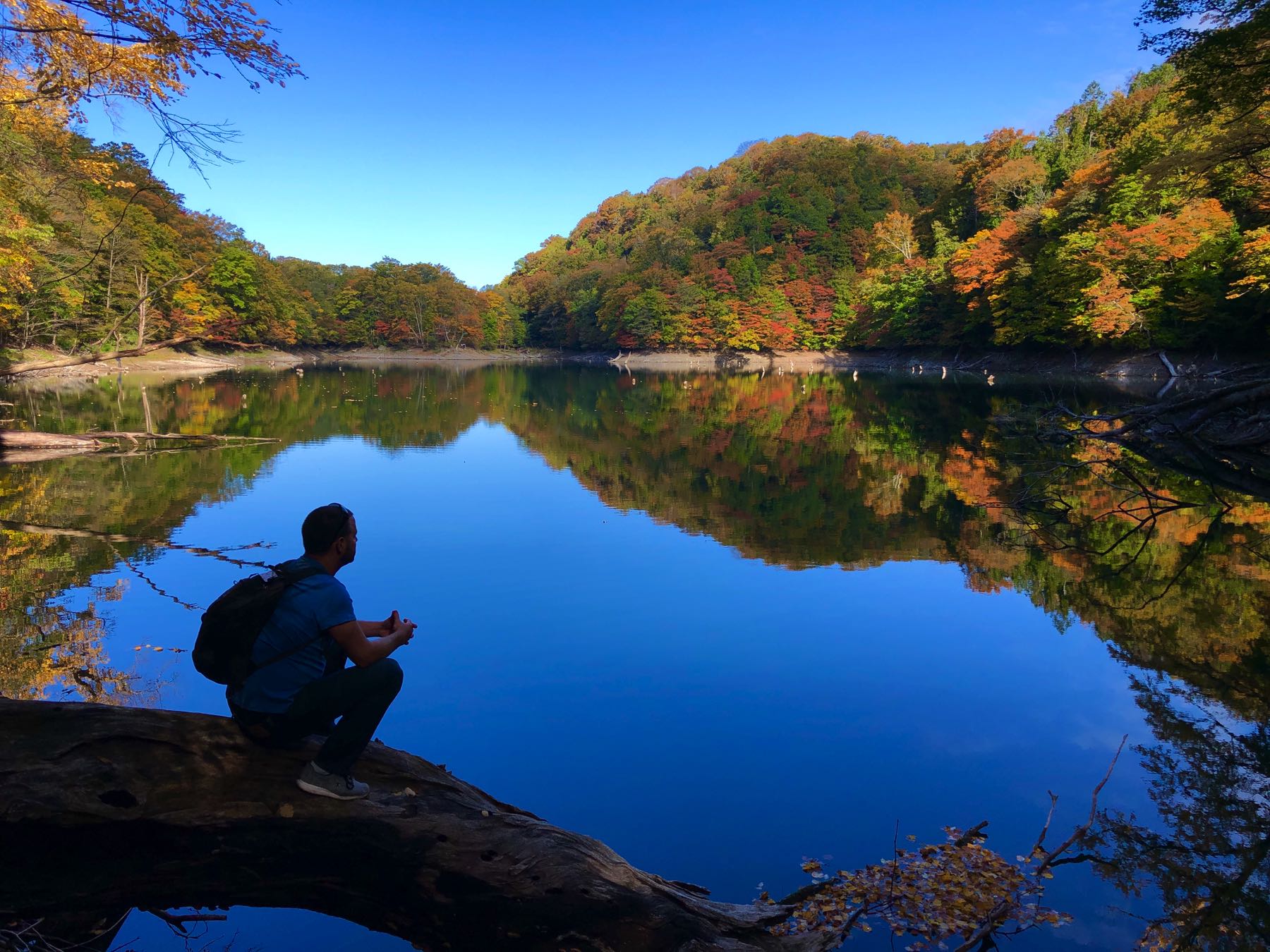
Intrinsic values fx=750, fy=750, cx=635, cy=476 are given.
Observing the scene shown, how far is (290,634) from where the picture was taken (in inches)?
105

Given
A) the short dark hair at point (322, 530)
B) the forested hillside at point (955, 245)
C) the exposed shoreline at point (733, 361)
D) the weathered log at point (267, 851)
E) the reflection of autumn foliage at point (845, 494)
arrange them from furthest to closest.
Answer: the exposed shoreline at point (733, 361), the forested hillside at point (955, 245), the reflection of autumn foliage at point (845, 494), the short dark hair at point (322, 530), the weathered log at point (267, 851)

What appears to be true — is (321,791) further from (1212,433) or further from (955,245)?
(955,245)

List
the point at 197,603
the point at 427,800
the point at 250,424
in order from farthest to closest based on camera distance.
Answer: the point at 250,424 < the point at 197,603 < the point at 427,800

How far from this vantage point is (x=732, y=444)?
1888 cm

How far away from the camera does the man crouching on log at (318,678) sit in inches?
105

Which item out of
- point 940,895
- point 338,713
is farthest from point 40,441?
point 940,895

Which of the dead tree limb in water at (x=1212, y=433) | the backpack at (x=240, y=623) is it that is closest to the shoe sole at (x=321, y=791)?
the backpack at (x=240, y=623)

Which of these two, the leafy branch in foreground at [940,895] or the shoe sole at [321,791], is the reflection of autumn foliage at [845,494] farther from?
the shoe sole at [321,791]

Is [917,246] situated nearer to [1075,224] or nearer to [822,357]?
[822,357]

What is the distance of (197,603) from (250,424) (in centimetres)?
1510

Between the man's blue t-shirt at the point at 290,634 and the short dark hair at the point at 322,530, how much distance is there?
112mm

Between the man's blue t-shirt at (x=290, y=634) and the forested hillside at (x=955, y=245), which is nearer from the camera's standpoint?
the man's blue t-shirt at (x=290, y=634)

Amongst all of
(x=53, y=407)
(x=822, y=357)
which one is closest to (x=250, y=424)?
(x=53, y=407)

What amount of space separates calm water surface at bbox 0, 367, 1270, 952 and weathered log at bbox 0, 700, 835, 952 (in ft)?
3.01
